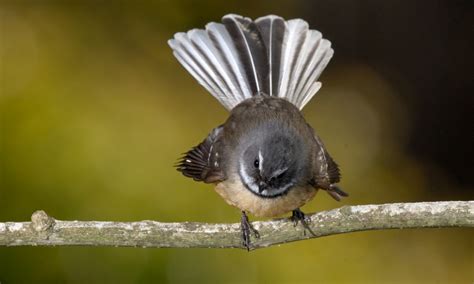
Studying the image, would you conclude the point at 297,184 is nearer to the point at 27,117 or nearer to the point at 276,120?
the point at 276,120

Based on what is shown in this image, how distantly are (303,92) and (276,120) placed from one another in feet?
2.30

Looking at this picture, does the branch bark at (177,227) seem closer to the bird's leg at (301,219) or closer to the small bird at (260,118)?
the bird's leg at (301,219)

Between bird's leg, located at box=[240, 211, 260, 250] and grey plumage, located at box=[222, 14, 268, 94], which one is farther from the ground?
grey plumage, located at box=[222, 14, 268, 94]

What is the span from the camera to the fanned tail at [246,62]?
4.98 m

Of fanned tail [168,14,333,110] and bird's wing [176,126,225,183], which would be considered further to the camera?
fanned tail [168,14,333,110]

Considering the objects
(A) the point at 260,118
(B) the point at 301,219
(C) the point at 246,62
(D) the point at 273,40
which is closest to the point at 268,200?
(B) the point at 301,219

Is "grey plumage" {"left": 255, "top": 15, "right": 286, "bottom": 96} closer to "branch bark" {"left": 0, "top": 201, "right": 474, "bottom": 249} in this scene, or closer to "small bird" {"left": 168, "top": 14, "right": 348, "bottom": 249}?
"small bird" {"left": 168, "top": 14, "right": 348, "bottom": 249}

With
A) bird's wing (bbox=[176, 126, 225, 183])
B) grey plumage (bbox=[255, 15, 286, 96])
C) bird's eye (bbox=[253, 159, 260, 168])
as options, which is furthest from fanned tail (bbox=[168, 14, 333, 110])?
bird's eye (bbox=[253, 159, 260, 168])

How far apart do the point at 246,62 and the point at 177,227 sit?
5.07 feet

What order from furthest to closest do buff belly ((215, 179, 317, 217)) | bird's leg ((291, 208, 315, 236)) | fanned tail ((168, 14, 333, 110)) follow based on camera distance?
1. fanned tail ((168, 14, 333, 110))
2. buff belly ((215, 179, 317, 217))
3. bird's leg ((291, 208, 315, 236))

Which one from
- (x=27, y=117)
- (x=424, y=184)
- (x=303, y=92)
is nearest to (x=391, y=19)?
(x=424, y=184)

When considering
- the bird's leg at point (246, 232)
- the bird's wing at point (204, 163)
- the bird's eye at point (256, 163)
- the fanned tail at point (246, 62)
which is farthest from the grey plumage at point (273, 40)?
the bird's leg at point (246, 232)

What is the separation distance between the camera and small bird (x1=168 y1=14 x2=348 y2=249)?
13.6 ft

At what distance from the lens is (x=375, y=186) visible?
19.6 ft
